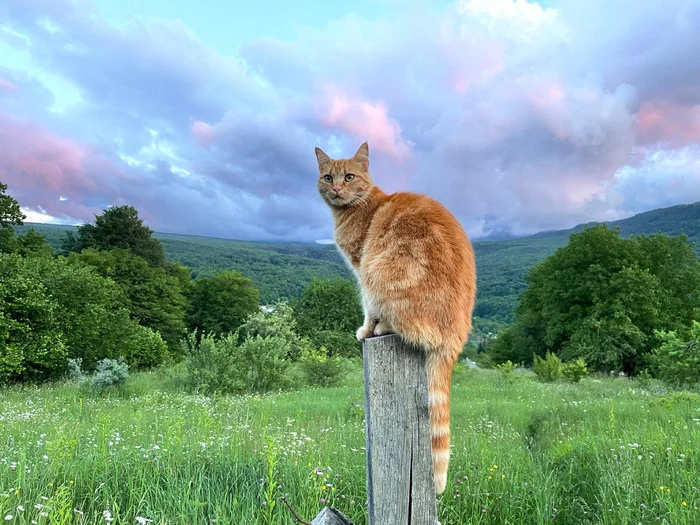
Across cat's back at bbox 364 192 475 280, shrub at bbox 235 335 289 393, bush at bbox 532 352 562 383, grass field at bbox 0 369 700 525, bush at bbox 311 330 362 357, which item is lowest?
bush at bbox 311 330 362 357

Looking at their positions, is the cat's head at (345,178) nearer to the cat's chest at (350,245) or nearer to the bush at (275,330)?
the cat's chest at (350,245)

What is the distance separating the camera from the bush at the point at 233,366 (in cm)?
1417

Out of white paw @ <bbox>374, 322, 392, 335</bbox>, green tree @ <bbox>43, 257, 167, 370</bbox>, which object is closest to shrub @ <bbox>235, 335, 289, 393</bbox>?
green tree @ <bbox>43, 257, 167, 370</bbox>

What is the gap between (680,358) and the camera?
14.8 m

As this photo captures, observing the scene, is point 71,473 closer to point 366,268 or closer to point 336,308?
point 366,268

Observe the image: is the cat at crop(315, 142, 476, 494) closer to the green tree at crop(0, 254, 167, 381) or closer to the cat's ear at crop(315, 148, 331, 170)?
the cat's ear at crop(315, 148, 331, 170)

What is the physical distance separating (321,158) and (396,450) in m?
3.35

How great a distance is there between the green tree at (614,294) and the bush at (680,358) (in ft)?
33.9

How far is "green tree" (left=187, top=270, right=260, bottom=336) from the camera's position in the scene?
40938 mm

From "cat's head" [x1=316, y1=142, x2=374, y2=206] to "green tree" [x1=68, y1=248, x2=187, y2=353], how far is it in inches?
1203

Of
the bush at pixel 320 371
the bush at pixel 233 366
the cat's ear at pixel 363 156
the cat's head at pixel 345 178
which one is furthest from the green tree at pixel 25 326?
the cat's ear at pixel 363 156

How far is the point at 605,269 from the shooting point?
2889 centimetres

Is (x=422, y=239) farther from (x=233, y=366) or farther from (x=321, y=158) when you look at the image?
(x=233, y=366)

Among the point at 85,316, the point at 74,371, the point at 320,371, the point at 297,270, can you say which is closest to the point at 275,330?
the point at 85,316
